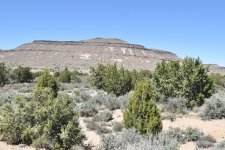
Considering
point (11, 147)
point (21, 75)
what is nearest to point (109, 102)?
point (11, 147)

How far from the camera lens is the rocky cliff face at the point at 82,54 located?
485ft

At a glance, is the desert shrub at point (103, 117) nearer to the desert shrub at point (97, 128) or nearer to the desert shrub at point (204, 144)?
the desert shrub at point (97, 128)

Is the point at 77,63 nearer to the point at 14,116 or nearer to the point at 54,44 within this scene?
the point at 54,44

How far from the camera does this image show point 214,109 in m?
26.2

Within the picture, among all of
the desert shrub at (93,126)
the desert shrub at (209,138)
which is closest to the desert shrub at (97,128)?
the desert shrub at (93,126)

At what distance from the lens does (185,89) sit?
102 ft

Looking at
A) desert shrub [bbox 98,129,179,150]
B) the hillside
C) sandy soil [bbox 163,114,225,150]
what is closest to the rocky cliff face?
the hillside

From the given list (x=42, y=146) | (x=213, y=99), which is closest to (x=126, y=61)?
(x=213, y=99)

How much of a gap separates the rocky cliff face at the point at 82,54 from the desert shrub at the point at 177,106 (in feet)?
356

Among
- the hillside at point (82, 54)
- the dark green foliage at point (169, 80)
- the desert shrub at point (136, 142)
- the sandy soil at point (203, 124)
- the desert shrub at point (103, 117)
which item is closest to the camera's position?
the desert shrub at point (136, 142)

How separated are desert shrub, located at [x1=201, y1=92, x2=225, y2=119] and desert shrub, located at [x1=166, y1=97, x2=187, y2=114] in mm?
2148

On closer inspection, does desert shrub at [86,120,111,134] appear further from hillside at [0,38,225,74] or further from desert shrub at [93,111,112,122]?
hillside at [0,38,225,74]

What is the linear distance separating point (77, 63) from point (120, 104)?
116m

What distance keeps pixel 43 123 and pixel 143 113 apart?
506cm
